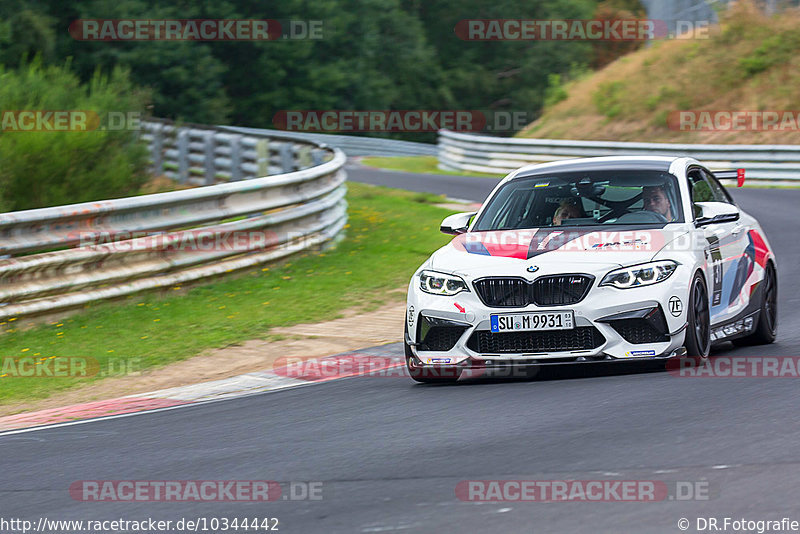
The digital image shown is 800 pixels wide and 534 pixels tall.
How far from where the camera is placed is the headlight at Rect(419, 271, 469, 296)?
8195 mm

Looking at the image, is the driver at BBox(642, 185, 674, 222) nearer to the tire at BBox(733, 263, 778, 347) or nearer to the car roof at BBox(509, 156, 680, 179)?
the car roof at BBox(509, 156, 680, 179)

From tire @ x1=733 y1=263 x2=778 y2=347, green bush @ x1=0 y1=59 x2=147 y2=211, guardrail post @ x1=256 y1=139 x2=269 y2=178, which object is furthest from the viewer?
guardrail post @ x1=256 y1=139 x2=269 y2=178

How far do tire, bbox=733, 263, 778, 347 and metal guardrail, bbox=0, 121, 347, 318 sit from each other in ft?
19.7

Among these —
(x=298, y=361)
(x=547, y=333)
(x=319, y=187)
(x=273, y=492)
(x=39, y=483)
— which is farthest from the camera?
(x=319, y=187)

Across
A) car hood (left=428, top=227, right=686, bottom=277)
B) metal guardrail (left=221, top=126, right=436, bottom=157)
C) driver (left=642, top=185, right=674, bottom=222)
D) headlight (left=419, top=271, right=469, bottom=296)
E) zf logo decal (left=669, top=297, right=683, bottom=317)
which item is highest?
driver (left=642, top=185, right=674, bottom=222)

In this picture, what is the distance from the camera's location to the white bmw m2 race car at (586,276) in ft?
25.9

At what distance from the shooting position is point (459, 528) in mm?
4957

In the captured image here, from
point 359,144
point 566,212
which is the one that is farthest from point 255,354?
point 359,144

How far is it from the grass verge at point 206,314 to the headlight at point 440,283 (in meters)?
2.86

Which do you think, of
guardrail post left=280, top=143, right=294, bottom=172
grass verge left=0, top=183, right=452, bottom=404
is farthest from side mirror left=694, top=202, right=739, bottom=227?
guardrail post left=280, top=143, right=294, bottom=172

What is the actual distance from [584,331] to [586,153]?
22072mm

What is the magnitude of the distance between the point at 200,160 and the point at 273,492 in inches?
737

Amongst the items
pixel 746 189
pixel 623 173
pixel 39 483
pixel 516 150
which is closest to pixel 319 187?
pixel 623 173

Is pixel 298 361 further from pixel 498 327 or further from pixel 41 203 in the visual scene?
pixel 41 203
